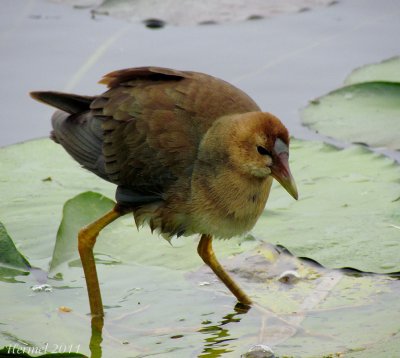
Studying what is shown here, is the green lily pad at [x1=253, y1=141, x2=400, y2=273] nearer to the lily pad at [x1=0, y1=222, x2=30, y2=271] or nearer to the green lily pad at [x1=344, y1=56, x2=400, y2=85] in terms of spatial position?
the green lily pad at [x1=344, y1=56, x2=400, y2=85]

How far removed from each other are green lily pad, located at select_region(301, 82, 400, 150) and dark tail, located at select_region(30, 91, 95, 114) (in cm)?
155

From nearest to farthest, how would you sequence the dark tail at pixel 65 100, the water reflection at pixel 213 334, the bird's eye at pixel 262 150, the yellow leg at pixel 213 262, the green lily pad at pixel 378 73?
the water reflection at pixel 213 334
the bird's eye at pixel 262 150
the yellow leg at pixel 213 262
the dark tail at pixel 65 100
the green lily pad at pixel 378 73

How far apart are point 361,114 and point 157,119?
1.90 metres

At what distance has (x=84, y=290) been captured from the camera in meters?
4.12

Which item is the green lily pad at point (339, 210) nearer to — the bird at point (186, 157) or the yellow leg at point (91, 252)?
the bird at point (186, 157)

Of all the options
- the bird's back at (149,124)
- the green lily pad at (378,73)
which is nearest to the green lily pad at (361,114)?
the green lily pad at (378,73)

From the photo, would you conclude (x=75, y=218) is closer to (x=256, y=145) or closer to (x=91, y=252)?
(x=91, y=252)

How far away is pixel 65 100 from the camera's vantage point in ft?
14.5

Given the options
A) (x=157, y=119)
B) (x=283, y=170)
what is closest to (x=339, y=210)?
(x=283, y=170)

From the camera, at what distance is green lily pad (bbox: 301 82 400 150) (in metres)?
5.23

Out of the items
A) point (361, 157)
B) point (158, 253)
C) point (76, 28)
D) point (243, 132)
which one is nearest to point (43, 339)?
point (158, 253)

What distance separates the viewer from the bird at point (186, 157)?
3773 millimetres

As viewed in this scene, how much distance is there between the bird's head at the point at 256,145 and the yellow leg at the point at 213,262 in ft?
1.47

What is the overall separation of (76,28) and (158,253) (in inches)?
133
